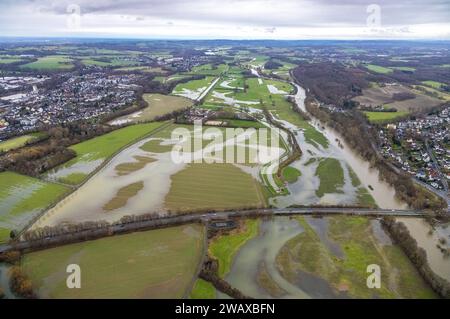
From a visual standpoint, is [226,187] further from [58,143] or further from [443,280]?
[58,143]

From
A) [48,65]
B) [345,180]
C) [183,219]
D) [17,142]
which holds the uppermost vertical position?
[48,65]

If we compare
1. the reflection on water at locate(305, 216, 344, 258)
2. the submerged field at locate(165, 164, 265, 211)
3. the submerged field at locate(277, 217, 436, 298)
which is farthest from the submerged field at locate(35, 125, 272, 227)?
the submerged field at locate(277, 217, 436, 298)

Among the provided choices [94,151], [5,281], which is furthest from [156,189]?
[5,281]

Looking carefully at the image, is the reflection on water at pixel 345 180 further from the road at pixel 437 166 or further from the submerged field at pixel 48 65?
the submerged field at pixel 48 65

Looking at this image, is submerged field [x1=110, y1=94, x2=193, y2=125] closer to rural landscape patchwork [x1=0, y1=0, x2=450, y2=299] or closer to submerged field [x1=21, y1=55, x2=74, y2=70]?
rural landscape patchwork [x1=0, y1=0, x2=450, y2=299]

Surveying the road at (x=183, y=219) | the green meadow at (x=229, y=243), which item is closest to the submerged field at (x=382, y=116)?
the road at (x=183, y=219)

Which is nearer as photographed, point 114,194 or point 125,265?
point 125,265

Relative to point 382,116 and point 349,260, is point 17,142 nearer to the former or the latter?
point 349,260
